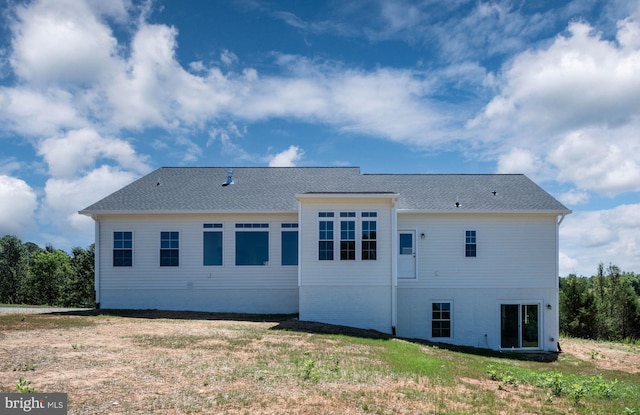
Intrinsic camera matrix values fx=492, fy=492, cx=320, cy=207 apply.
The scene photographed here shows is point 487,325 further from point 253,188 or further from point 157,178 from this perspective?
point 157,178

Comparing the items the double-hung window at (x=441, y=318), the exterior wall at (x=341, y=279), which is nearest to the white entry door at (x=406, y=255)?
the double-hung window at (x=441, y=318)

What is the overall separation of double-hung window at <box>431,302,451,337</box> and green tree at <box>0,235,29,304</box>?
53023 millimetres

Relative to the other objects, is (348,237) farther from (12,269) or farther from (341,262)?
(12,269)

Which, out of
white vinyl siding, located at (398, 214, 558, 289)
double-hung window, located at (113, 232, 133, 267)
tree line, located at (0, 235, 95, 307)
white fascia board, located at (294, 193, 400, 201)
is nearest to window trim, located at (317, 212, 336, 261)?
white fascia board, located at (294, 193, 400, 201)

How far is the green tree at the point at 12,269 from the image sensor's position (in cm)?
5622

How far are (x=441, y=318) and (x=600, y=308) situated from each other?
24530mm

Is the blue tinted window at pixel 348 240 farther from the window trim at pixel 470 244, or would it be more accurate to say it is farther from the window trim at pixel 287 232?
the window trim at pixel 470 244

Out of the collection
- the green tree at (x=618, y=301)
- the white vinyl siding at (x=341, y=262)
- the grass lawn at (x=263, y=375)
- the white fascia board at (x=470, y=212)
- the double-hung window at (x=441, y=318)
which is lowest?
the green tree at (x=618, y=301)

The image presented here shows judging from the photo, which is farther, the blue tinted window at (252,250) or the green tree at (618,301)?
the green tree at (618,301)

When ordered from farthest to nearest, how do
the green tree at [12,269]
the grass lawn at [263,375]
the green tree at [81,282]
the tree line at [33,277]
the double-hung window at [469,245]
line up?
the green tree at [12,269]
the tree line at [33,277]
the green tree at [81,282]
the double-hung window at [469,245]
the grass lawn at [263,375]

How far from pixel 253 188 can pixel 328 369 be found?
1320 centimetres

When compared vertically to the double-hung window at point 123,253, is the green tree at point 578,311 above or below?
below

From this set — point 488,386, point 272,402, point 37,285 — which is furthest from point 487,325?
point 37,285

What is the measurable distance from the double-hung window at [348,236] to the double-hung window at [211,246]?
5.43 m
